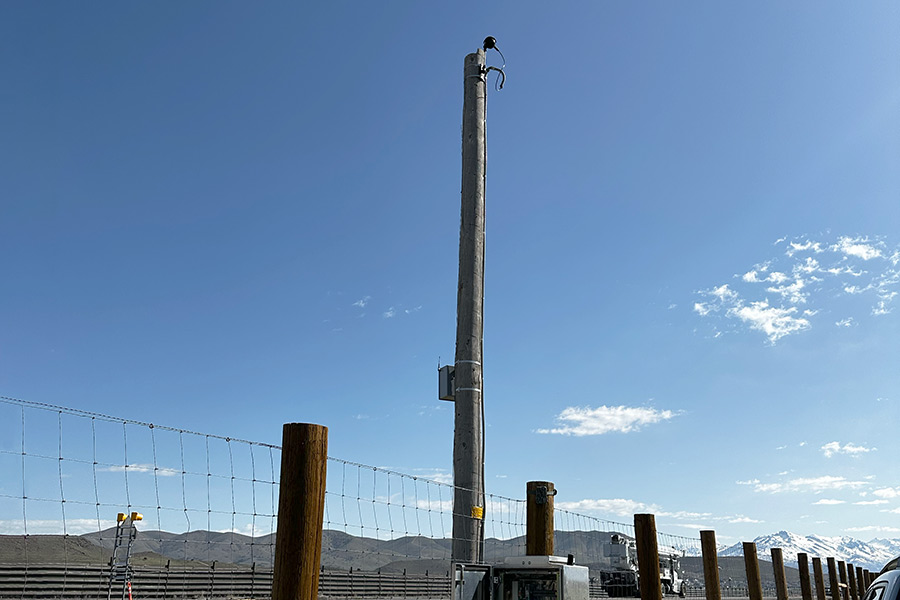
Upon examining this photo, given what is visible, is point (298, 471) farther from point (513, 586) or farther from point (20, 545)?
point (20, 545)

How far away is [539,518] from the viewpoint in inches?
504

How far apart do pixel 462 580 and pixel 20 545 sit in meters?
101

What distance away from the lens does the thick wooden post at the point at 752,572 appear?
1986 centimetres

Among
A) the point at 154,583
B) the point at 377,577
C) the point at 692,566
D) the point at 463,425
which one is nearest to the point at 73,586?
the point at 154,583

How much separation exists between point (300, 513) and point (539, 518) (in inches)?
285

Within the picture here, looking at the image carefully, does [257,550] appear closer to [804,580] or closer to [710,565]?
[710,565]

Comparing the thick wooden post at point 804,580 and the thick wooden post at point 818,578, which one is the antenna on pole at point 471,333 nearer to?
the thick wooden post at point 804,580

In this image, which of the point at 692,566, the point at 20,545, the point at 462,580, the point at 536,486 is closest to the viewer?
the point at 462,580

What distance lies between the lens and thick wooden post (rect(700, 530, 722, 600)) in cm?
1612

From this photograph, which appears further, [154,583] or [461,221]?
[154,583]

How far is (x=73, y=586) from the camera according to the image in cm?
2812

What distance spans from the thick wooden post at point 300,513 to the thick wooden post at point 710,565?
39.6ft

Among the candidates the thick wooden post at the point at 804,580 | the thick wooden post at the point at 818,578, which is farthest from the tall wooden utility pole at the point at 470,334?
the thick wooden post at the point at 818,578

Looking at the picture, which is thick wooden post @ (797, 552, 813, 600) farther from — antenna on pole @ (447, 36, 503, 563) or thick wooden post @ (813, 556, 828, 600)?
antenna on pole @ (447, 36, 503, 563)
